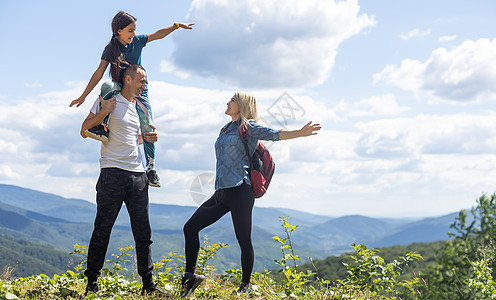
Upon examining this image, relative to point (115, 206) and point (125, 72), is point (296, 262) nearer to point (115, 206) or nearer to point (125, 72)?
point (115, 206)

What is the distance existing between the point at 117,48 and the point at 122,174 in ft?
5.07

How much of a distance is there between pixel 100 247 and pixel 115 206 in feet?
1.83

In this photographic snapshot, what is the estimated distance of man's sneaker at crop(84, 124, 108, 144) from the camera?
15.4 feet

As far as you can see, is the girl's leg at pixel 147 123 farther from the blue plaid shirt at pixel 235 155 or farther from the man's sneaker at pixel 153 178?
the blue plaid shirt at pixel 235 155

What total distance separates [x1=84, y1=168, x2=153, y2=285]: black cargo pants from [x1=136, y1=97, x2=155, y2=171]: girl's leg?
0.33 meters

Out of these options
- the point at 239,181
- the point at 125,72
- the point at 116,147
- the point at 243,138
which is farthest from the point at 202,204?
the point at 125,72

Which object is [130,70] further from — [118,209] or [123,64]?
[118,209]

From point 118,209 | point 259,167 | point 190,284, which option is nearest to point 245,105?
point 259,167

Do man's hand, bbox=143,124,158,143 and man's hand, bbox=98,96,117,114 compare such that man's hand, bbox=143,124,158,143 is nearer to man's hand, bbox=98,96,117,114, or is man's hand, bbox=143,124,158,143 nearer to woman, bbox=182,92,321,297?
man's hand, bbox=98,96,117,114

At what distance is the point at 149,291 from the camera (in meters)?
5.31

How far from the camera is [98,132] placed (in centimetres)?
468

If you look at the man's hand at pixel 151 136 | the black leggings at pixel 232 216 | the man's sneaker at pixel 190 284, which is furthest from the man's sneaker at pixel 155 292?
the man's hand at pixel 151 136

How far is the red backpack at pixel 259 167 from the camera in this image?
5324 millimetres

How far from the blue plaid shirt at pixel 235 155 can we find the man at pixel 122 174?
0.86 m
